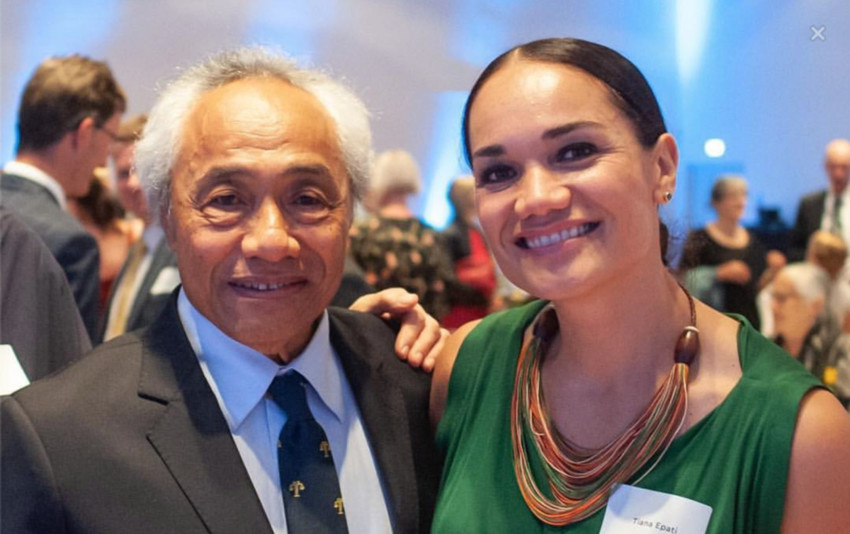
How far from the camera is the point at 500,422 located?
82.0 inches

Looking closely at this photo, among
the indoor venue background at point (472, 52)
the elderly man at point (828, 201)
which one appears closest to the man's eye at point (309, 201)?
the indoor venue background at point (472, 52)

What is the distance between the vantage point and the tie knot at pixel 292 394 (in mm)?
1940

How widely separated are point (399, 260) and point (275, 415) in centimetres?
271

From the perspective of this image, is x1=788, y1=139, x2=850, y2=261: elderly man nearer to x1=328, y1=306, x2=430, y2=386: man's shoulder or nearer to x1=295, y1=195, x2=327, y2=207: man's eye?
x1=328, y1=306, x2=430, y2=386: man's shoulder

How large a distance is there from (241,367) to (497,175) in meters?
0.62

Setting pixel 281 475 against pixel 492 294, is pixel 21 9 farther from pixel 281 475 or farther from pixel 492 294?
pixel 281 475

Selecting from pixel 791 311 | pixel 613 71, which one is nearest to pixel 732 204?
pixel 791 311

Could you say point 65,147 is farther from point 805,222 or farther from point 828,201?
point 828,201

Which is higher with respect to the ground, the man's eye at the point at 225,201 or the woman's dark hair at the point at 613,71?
the woman's dark hair at the point at 613,71

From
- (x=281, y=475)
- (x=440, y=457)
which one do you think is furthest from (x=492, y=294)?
(x=281, y=475)

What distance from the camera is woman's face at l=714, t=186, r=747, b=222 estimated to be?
613 cm

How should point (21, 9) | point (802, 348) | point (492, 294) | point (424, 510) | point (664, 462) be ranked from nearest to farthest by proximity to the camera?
point (664, 462) → point (424, 510) → point (802, 348) → point (492, 294) → point (21, 9)

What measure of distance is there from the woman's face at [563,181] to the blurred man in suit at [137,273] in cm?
213

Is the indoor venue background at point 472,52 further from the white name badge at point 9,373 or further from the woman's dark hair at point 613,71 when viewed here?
the white name badge at point 9,373
